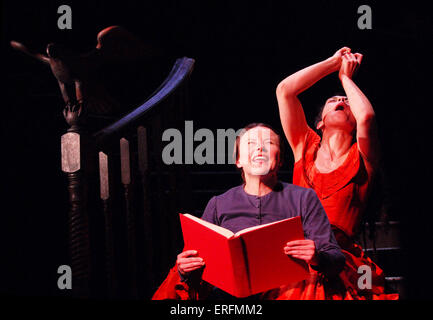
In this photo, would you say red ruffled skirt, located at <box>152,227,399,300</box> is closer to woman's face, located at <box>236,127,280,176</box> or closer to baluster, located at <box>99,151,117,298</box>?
baluster, located at <box>99,151,117,298</box>

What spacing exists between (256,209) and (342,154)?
0.55 metres

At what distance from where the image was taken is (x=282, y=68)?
234 centimetres

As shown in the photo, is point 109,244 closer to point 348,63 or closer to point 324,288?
point 324,288

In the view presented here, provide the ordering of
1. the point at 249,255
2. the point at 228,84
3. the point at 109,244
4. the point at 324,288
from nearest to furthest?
the point at 249,255
the point at 324,288
the point at 109,244
the point at 228,84

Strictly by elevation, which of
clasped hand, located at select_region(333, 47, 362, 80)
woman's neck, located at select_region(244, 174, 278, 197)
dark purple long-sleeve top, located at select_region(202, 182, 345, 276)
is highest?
clasped hand, located at select_region(333, 47, 362, 80)

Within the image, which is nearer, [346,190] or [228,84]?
[346,190]

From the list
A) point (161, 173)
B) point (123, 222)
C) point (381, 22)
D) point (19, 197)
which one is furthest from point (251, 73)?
point (19, 197)

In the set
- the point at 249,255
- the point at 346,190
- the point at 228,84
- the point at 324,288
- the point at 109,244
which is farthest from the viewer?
the point at 228,84

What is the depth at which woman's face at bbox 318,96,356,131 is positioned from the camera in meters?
1.87

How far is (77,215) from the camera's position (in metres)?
1.64

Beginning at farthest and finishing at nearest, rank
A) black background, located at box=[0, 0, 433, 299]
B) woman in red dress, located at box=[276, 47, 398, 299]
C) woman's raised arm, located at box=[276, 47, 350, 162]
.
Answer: black background, located at box=[0, 0, 433, 299] → woman's raised arm, located at box=[276, 47, 350, 162] → woman in red dress, located at box=[276, 47, 398, 299]

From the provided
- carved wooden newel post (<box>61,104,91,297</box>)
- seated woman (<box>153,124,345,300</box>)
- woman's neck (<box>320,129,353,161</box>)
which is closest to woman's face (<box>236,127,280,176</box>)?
seated woman (<box>153,124,345,300</box>)

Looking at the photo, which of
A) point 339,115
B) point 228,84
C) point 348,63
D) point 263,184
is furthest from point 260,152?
point 228,84

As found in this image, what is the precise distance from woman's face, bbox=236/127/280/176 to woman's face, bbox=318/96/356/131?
1.32ft
